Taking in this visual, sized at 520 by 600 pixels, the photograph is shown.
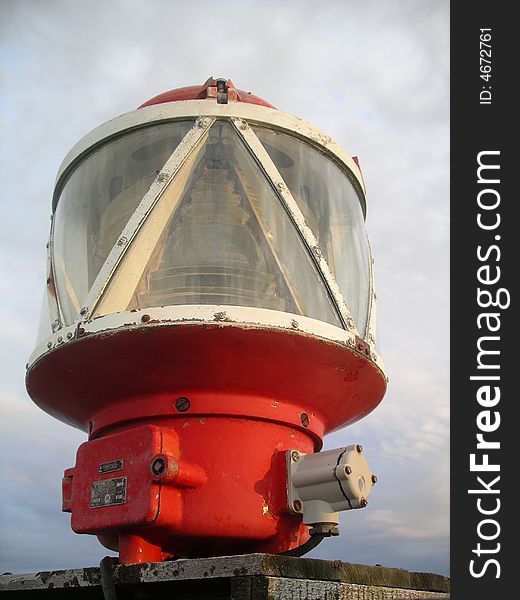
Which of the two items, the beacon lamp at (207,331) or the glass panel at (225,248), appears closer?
the beacon lamp at (207,331)

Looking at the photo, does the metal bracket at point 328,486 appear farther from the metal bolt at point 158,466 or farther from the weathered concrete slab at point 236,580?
the metal bolt at point 158,466

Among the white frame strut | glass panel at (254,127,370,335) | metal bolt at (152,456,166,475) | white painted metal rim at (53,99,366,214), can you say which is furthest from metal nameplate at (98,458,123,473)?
white painted metal rim at (53,99,366,214)

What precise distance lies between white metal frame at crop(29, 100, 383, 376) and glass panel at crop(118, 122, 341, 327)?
0.04m

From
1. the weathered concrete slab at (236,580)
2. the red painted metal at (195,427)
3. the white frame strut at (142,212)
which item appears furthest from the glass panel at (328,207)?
the weathered concrete slab at (236,580)

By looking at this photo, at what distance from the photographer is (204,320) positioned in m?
3.53

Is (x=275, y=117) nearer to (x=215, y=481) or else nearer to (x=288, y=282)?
(x=288, y=282)

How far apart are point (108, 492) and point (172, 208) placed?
1.43 m

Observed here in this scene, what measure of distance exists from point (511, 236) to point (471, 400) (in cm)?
78

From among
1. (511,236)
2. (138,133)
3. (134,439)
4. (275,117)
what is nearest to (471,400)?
(511,236)

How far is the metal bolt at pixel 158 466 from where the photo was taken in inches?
131

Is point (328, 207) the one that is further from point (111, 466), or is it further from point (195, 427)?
point (111, 466)

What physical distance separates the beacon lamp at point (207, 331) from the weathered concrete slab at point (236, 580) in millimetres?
356

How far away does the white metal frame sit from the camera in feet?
11.9

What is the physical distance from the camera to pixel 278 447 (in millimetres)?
3719
